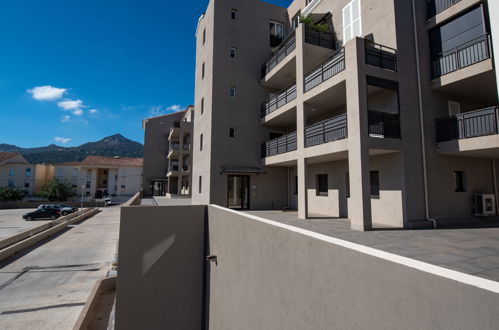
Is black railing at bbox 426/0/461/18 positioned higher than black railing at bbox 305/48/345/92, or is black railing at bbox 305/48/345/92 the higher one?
black railing at bbox 426/0/461/18

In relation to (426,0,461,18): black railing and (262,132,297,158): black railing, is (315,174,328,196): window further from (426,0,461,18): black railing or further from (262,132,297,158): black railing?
(426,0,461,18): black railing

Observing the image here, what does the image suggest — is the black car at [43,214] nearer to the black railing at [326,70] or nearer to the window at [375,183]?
Result: the black railing at [326,70]

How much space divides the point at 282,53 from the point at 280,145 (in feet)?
17.7

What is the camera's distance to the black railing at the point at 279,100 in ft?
45.1

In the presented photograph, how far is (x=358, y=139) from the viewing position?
28.8ft

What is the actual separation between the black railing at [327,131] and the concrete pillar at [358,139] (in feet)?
2.20

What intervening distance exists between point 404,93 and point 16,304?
19.5 meters

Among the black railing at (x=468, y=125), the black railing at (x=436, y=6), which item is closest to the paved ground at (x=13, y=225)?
the black railing at (x=468, y=125)

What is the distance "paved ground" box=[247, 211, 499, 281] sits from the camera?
4547 millimetres

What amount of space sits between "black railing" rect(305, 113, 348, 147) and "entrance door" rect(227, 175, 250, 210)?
5.51 m

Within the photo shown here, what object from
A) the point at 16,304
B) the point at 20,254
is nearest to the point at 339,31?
the point at 16,304

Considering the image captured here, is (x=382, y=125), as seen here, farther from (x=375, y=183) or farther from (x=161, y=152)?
(x=161, y=152)

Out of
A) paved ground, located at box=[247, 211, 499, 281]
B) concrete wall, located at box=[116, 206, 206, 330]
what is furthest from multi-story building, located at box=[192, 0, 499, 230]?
concrete wall, located at box=[116, 206, 206, 330]

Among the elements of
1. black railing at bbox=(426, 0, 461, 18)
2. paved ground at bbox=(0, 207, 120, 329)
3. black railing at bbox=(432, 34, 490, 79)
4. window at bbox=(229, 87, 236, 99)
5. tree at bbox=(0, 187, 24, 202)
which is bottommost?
paved ground at bbox=(0, 207, 120, 329)
